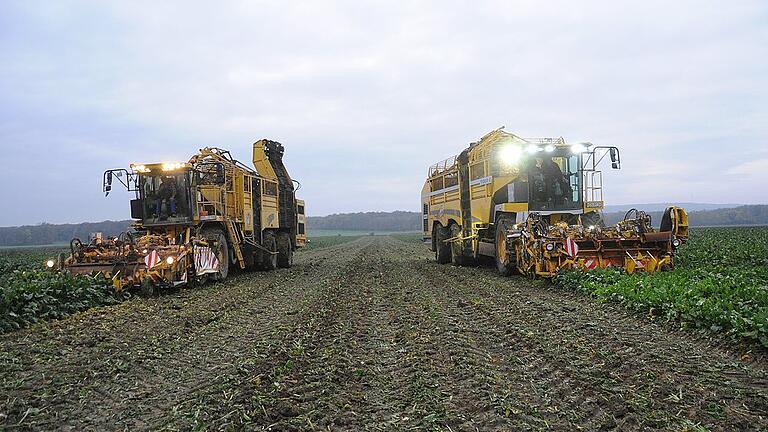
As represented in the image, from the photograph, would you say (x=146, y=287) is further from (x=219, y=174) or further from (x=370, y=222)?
(x=370, y=222)

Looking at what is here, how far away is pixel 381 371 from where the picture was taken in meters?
5.54

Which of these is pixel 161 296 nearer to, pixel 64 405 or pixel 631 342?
pixel 64 405

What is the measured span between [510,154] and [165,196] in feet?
28.9

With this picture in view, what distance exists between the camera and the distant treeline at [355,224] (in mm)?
71938

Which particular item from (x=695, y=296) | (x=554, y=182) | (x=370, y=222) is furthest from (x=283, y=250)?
(x=370, y=222)

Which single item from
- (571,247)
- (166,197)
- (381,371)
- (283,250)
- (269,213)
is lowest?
(381,371)

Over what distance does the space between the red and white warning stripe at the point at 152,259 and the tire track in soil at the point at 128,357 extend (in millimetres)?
846

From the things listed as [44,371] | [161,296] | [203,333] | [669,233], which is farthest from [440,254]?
[44,371]

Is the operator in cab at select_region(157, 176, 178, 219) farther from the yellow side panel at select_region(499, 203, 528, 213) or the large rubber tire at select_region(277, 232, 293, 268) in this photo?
the yellow side panel at select_region(499, 203, 528, 213)

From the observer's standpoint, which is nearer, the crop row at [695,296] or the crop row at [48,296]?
the crop row at [695,296]

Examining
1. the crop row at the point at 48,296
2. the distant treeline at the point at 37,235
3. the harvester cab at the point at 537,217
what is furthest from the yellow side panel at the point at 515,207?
the distant treeline at the point at 37,235

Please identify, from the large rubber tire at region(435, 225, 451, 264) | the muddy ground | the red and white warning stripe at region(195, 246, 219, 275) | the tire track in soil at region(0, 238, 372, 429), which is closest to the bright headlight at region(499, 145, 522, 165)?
the large rubber tire at region(435, 225, 451, 264)

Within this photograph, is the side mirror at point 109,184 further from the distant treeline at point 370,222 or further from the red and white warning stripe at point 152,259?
the distant treeline at point 370,222

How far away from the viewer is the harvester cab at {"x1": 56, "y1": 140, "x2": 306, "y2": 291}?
37.8 feet
